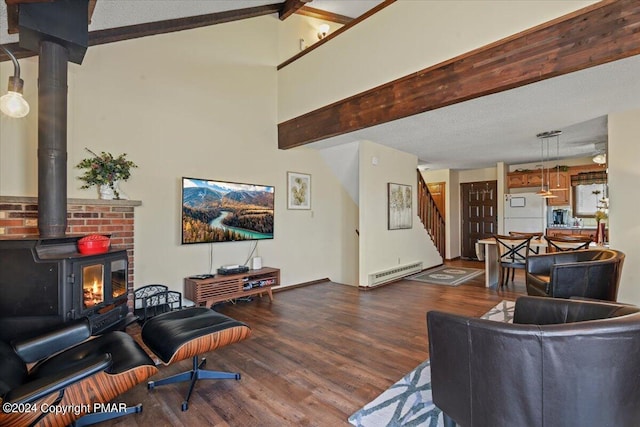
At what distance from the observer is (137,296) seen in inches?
135

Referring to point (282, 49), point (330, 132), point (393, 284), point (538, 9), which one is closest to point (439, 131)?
point (330, 132)

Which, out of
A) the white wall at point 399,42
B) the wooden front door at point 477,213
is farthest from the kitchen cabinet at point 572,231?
the white wall at point 399,42

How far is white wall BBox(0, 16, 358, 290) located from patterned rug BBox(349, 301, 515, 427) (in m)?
2.84

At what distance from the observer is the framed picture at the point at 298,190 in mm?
5086

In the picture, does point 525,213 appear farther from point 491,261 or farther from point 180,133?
point 180,133

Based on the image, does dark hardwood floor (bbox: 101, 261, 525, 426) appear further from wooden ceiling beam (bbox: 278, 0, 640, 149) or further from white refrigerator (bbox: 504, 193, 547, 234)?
white refrigerator (bbox: 504, 193, 547, 234)

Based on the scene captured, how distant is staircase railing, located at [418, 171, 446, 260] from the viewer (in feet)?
21.6

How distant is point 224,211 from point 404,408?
3.10m

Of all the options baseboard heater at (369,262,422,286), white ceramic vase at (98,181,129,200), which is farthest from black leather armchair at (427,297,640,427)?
baseboard heater at (369,262,422,286)

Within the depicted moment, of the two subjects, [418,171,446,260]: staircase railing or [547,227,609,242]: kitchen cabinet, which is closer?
[547,227,609,242]: kitchen cabinet

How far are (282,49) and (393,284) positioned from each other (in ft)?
14.2

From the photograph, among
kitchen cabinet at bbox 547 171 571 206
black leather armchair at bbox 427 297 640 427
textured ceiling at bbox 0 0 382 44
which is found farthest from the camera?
kitchen cabinet at bbox 547 171 571 206

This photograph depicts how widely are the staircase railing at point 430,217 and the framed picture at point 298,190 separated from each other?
8.22 ft

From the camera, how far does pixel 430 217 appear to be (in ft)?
22.8
